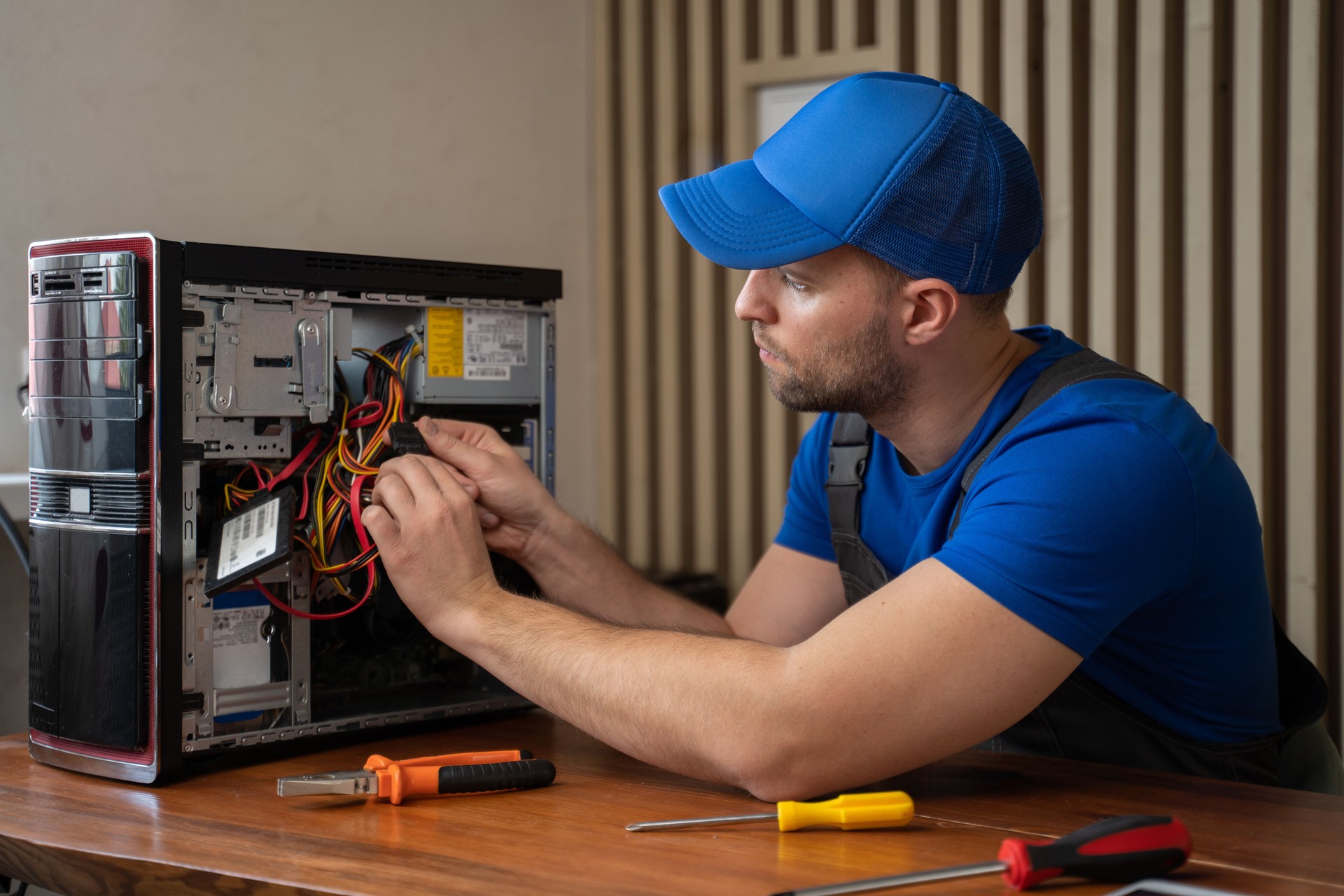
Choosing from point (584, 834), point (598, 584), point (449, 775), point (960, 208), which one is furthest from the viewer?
point (598, 584)

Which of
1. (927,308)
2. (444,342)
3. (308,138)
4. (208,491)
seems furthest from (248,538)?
(308,138)

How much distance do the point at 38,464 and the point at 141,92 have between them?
40.7 inches

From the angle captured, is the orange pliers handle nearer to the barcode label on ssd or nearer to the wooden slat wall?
the barcode label on ssd

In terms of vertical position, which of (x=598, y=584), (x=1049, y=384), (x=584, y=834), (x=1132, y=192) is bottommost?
(x=584, y=834)

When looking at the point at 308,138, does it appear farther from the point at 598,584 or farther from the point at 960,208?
the point at 960,208

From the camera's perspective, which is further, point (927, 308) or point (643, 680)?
point (927, 308)

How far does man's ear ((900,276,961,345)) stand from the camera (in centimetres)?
122

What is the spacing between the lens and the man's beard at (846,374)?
1.25m

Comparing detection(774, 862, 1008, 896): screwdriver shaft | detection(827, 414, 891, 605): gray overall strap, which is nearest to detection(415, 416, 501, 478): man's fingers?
detection(827, 414, 891, 605): gray overall strap

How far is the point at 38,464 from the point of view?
46.7 inches

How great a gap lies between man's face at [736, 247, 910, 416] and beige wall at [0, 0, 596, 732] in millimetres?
1062

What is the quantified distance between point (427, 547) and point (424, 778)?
0.23 meters

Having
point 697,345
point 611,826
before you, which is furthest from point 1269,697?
point 697,345

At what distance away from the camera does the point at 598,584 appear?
1.50 m
